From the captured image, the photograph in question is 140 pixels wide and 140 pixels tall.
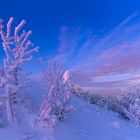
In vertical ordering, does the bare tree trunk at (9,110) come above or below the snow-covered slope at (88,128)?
above

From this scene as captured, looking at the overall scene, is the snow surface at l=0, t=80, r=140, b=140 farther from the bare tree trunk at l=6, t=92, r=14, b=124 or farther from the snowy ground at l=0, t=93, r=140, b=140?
the bare tree trunk at l=6, t=92, r=14, b=124

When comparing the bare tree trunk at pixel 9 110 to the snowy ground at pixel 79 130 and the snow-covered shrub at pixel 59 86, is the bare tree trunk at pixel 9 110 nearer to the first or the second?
the snowy ground at pixel 79 130

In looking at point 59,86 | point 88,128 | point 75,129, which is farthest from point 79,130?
point 59,86

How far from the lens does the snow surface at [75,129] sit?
37.2ft

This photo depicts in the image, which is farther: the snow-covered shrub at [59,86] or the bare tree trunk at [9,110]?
the snow-covered shrub at [59,86]

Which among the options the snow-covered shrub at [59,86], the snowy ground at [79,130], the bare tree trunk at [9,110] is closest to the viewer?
the snowy ground at [79,130]

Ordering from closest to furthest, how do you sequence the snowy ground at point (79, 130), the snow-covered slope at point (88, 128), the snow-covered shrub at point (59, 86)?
the snowy ground at point (79, 130) → the snow-covered slope at point (88, 128) → the snow-covered shrub at point (59, 86)

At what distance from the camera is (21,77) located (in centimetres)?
1365

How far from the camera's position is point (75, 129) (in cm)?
1416

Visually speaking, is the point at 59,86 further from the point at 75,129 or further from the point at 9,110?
the point at 9,110

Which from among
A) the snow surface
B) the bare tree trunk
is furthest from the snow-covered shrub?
the bare tree trunk

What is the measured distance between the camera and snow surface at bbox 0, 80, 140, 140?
11.3 metres

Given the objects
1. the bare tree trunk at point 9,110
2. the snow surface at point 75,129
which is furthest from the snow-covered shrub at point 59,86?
the bare tree trunk at point 9,110

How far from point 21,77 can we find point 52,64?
251 cm
